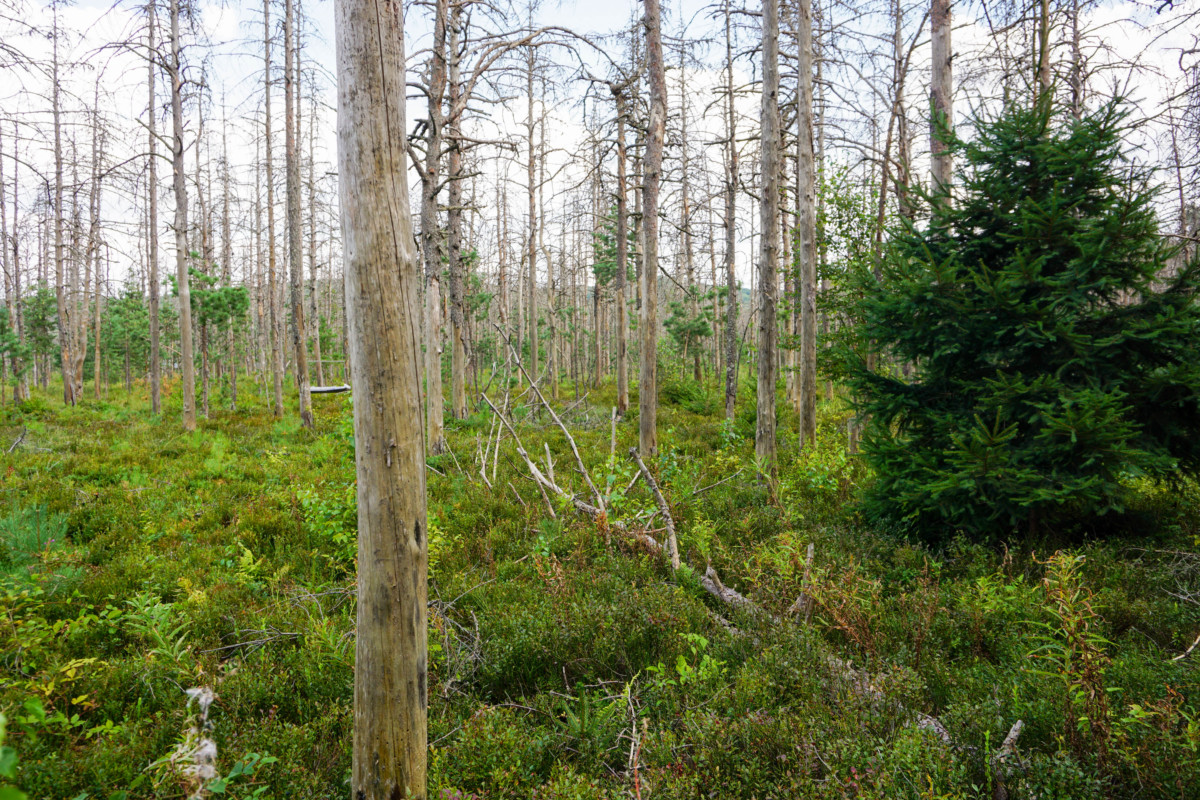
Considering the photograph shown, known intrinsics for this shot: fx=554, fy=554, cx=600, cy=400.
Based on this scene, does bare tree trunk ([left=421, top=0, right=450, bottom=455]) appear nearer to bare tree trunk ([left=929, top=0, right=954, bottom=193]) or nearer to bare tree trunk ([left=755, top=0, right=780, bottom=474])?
bare tree trunk ([left=755, top=0, right=780, bottom=474])

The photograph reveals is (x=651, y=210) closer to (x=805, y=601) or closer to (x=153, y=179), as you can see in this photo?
(x=805, y=601)

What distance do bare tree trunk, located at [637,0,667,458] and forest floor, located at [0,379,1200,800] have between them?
3.14 m

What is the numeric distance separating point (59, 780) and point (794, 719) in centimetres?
343

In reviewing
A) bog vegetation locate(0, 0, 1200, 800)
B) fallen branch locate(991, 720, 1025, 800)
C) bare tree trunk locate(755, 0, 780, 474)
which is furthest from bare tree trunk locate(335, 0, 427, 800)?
bare tree trunk locate(755, 0, 780, 474)

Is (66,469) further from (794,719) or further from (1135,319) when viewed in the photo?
(1135,319)

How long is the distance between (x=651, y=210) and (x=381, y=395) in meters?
7.71

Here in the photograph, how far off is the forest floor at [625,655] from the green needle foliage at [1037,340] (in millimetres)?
639

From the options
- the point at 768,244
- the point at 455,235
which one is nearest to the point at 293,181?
the point at 455,235

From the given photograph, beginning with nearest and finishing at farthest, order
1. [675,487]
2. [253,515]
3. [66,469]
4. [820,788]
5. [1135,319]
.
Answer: [820,788], [1135,319], [253,515], [675,487], [66,469]

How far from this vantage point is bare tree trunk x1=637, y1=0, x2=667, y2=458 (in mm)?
8719

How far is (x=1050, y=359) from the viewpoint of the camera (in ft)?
15.3

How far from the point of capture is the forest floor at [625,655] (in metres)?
2.54

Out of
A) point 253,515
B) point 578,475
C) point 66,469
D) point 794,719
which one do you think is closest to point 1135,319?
point 794,719

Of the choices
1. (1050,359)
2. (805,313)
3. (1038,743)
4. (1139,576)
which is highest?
(805,313)
